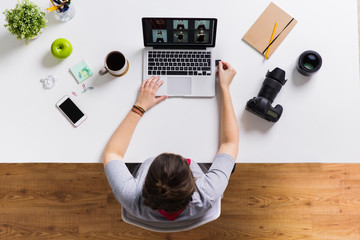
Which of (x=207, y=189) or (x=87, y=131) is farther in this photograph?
(x=87, y=131)

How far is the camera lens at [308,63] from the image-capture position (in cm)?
115

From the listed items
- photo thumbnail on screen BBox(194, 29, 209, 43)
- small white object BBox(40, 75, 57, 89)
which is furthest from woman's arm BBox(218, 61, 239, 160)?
small white object BBox(40, 75, 57, 89)

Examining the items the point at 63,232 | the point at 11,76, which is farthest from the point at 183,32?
the point at 63,232

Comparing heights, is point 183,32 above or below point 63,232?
above

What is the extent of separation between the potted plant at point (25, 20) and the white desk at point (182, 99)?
0.07 meters

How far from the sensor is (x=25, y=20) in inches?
44.7

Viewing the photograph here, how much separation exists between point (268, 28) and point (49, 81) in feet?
3.06

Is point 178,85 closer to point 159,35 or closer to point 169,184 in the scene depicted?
point 159,35

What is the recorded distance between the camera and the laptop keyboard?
3.91 ft

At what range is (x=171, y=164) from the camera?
34.7 inches

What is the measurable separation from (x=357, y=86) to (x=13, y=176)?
191cm

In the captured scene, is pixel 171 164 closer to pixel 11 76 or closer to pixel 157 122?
pixel 157 122

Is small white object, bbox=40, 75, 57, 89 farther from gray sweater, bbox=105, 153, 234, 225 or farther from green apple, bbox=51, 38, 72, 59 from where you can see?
gray sweater, bbox=105, 153, 234, 225

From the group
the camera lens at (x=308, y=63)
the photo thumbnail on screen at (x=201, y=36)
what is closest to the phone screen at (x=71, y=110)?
the photo thumbnail on screen at (x=201, y=36)
